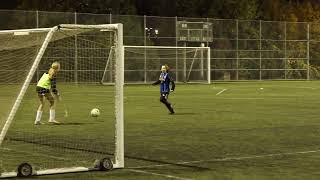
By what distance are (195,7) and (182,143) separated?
2023 inches

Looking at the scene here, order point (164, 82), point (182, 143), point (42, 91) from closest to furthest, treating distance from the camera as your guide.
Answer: point (182, 143) < point (42, 91) < point (164, 82)

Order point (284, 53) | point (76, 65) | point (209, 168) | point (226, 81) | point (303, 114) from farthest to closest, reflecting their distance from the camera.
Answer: point (284, 53), point (226, 81), point (76, 65), point (303, 114), point (209, 168)

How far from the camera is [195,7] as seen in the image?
64.8m

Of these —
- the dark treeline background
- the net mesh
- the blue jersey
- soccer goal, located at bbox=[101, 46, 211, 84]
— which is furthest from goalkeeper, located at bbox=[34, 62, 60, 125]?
the dark treeline background

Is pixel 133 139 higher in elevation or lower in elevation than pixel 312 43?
lower

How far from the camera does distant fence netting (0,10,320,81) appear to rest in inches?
2083

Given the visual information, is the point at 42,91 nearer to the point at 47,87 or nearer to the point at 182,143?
the point at 47,87

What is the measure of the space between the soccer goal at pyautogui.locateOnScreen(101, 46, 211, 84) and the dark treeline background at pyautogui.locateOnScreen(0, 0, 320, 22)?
859 cm

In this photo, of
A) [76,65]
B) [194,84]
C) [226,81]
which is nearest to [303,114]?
[76,65]

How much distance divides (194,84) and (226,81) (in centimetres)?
586

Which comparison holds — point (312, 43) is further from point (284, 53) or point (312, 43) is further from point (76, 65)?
point (76, 65)

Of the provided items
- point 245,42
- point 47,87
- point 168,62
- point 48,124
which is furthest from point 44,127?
point 245,42

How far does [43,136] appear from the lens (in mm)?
15273

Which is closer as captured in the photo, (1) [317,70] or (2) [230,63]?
(2) [230,63]
